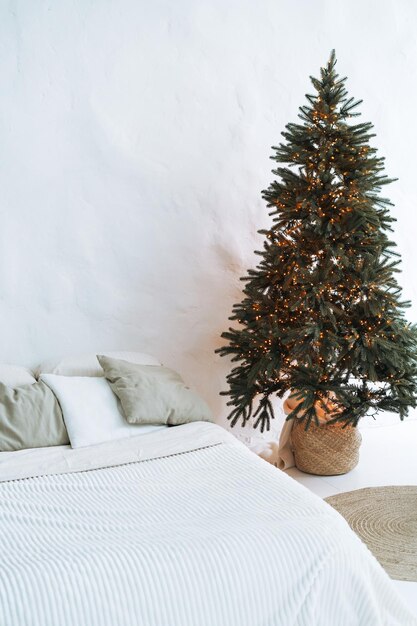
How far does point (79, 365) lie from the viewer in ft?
10.2

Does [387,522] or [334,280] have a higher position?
[334,280]

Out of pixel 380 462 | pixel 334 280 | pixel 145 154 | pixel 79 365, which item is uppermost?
pixel 145 154

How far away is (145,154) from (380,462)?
2.08m

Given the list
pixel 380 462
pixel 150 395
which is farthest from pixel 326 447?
pixel 150 395

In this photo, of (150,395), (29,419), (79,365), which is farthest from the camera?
(79,365)

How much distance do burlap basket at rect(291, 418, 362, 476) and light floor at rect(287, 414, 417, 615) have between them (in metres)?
0.05

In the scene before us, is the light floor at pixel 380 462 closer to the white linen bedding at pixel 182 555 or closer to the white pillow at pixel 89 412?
the white pillow at pixel 89 412

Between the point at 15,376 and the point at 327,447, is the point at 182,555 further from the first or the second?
the point at 327,447

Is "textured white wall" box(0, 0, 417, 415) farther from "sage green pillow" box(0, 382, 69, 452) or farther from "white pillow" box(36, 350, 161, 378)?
"sage green pillow" box(0, 382, 69, 452)

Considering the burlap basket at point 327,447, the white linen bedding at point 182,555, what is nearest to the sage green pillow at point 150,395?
the white linen bedding at point 182,555

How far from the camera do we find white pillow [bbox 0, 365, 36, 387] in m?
2.90

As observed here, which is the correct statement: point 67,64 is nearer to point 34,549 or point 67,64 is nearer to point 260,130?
point 260,130

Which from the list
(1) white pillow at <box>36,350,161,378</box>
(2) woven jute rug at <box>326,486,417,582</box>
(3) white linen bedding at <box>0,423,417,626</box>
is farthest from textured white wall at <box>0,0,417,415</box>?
(3) white linen bedding at <box>0,423,417,626</box>

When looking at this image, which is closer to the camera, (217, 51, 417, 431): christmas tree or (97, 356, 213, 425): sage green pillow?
(97, 356, 213, 425): sage green pillow
